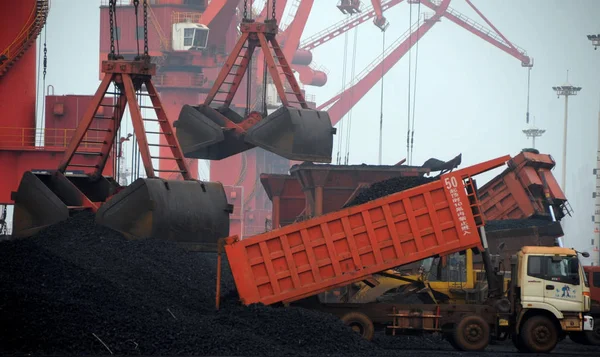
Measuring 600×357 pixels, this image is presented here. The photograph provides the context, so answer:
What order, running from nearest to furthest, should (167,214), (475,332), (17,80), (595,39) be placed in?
(475,332)
(167,214)
(17,80)
(595,39)

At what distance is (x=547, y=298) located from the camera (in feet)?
54.6

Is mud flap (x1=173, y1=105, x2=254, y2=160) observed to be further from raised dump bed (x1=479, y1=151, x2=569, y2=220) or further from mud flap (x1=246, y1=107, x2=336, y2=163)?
raised dump bed (x1=479, y1=151, x2=569, y2=220)

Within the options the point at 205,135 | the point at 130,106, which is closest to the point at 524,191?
the point at 205,135

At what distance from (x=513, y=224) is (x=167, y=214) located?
34.1 ft

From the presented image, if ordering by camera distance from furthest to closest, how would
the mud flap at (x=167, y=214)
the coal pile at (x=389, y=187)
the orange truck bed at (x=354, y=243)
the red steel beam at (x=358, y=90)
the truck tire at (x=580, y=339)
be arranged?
the red steel beam at (x=358, y=90)
the coal pile at (x=389, y=187)
the mud flap at (x=167, y=214)
the truck tire at (x=580, y=339)
the orange truck bed at (x=354, y=243)

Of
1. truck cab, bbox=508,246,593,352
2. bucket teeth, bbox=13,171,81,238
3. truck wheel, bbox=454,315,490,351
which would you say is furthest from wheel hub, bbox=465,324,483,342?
bucket teeth, bbox=13,171,81,238

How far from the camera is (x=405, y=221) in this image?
1592cm

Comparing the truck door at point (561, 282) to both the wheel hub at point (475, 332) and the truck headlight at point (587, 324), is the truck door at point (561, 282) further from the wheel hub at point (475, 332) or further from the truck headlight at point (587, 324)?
the wheel hub at point (475, 332)

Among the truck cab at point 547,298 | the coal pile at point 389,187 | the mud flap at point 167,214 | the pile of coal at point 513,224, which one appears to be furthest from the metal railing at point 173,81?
the truck cab at point 547,298

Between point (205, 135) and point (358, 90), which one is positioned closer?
point (205, 135)

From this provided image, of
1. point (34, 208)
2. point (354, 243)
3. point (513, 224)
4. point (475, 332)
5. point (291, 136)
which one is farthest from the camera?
point (513, 224)

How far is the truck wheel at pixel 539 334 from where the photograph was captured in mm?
16594

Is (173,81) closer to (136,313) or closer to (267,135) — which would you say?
(267,135)

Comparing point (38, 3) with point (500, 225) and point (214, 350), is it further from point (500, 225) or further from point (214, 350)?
point (214, 350)
